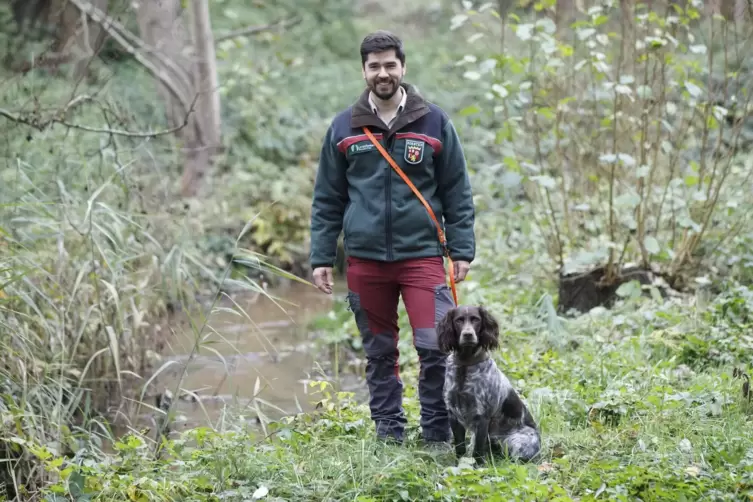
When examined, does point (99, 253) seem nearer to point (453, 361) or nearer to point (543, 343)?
point (453, 361)

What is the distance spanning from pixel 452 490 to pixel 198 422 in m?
2.96

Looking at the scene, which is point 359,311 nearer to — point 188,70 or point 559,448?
point 559,448

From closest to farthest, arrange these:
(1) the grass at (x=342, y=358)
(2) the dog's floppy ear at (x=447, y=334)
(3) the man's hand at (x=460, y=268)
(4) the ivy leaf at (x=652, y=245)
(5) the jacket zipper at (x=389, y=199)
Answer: (1) the grass at (x=342, y=358), (2) the dog's floppy ear at (x=447, y=334), (5) the jacket zipper at (x=389, y=199), (3) the man's hand at (x=460, y=268), (4) the ivy leaf at (x=652, y=245)

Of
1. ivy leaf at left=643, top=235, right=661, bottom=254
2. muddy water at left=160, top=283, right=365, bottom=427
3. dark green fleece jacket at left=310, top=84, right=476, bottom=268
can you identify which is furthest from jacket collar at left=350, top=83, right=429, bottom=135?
ivy leaf at left=643, top=235, right=661, bottom=254

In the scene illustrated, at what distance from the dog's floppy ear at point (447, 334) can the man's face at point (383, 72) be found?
3.66 ft

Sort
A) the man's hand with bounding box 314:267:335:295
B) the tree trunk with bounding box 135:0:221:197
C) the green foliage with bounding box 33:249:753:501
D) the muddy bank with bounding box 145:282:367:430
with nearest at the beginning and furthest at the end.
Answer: the green foliage with bounding box 33:249:753:501 → the man's hand with bounding box 314:267:335:295 → the muddy bank with bounding box 145:282:367:430 → the tree trunk with bounding box 135:0:221:197

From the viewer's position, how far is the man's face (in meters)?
4.22

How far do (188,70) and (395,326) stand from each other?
8.64 m

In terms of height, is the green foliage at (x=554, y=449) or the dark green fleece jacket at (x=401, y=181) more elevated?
the dark green fleece jacket at (x=401, y=181)

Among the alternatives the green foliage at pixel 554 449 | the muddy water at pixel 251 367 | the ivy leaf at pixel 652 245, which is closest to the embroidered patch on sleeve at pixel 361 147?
the muddy water at pixel 251 367

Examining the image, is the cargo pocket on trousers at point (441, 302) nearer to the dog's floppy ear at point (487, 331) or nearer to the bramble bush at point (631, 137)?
the dog's floppy ear at point (487, 331)

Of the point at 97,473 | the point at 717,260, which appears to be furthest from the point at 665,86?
the point at 97,473

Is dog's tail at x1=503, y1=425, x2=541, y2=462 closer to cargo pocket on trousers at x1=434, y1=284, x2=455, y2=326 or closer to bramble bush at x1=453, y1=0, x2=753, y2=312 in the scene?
cargo pocket on trousers at x1=434, y1=284, x2=455, y2=326

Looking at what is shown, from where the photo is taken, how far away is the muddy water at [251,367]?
605 centimetres
